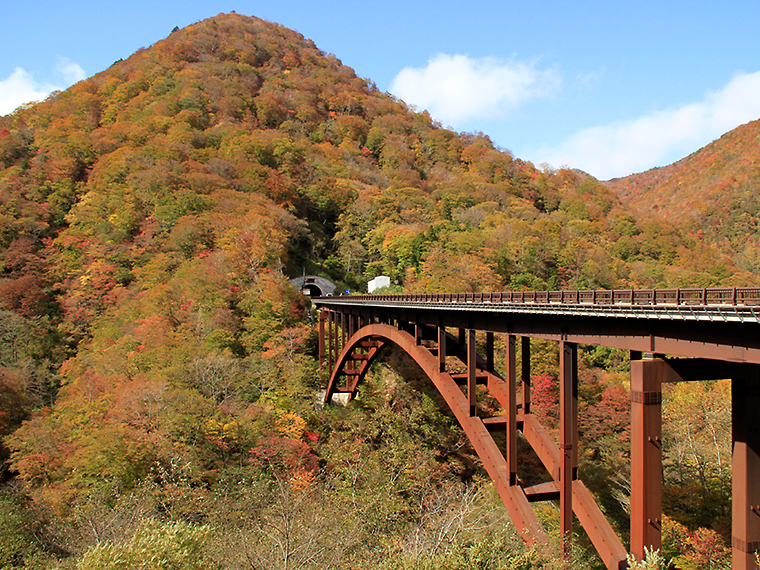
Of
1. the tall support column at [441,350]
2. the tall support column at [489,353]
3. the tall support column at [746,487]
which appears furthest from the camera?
the tall support column at [441,350]

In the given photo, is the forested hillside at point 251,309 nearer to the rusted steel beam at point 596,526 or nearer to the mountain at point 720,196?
the rusted steel beam at point 596,526

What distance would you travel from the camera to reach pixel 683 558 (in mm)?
14609

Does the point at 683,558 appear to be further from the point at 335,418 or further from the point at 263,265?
the point at 263,265

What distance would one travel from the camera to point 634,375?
757cm

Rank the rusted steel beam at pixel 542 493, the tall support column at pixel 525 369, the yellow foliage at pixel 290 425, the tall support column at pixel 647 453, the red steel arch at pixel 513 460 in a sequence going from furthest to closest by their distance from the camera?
the yellow foliage at pixel 290 425
the tall support column at pixel 525 369
the rusted steel beam at pixel 542 493
the red steel arch at pixel 513 460
the tall support column at pixel 647 453

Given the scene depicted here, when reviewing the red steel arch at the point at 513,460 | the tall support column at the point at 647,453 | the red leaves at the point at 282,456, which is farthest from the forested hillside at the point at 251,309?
the tall support column at the point at 647,453

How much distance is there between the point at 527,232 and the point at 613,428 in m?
30.8

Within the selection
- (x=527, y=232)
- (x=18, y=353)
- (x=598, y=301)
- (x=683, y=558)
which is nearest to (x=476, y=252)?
(x=527, y=232)

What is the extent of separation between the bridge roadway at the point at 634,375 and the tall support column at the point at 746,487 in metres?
0.01

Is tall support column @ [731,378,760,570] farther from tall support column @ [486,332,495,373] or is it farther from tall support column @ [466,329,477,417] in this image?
tall support column @ [486,332,495,373]

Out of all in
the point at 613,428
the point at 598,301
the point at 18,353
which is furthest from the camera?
the point at 18,353

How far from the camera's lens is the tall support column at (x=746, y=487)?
6672mm

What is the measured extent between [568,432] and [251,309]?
28.9 metres

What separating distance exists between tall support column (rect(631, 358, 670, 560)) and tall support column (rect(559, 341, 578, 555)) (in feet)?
6.03
